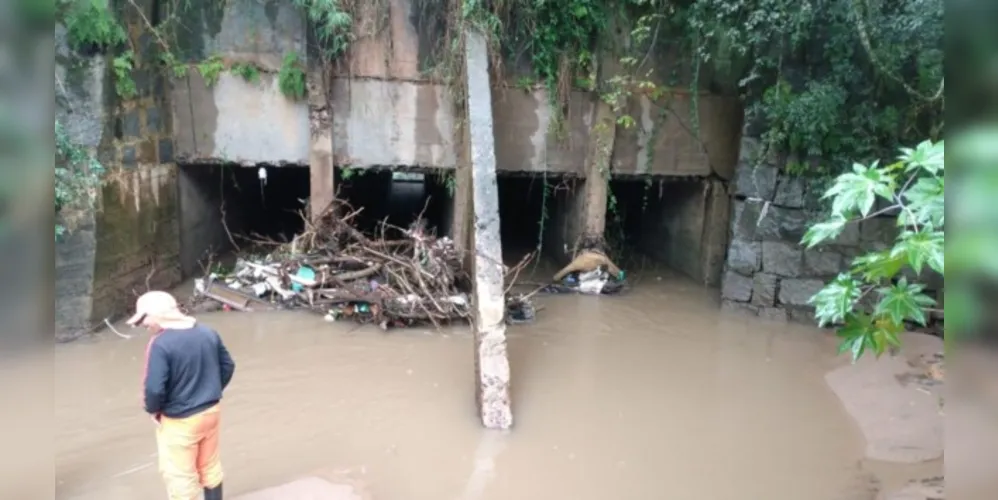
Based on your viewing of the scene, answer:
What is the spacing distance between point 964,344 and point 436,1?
8.64 meters

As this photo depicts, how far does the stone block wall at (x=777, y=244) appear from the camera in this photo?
8727 millimetres

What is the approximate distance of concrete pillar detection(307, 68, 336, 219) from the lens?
8.85 metres

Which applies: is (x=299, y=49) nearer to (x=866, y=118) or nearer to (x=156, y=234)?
(x=156, y=234)

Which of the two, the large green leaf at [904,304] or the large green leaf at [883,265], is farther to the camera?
the large green leaf at [904,304]

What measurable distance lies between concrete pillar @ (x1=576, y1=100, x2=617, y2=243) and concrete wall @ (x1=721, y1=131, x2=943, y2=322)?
1.81 meters

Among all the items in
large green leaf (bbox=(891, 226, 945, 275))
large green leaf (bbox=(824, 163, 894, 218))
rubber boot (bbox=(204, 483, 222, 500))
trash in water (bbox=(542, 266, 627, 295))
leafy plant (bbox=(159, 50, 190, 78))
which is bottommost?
rubber boot (bbox=(204, 483, 222, 500))

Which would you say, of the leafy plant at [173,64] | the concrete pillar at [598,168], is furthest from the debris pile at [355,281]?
the leafy plant at [173,64]

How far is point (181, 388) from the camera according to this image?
3889mm

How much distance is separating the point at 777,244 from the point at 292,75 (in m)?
6.80

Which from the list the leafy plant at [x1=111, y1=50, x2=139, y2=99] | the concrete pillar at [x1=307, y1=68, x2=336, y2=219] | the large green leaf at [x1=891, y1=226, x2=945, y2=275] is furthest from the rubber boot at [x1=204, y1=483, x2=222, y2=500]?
the leafy plant at [x1=111, y1=50, x2=139, y2=99]

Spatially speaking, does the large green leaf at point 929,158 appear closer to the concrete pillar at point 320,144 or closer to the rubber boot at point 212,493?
the rubber boot at point 212,493

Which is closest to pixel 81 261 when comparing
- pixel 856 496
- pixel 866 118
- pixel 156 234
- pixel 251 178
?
pixel 156 234

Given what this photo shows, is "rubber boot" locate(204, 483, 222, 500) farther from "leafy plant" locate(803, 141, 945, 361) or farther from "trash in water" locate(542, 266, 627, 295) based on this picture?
"trash in water" locate(542, 266, 627, 295)

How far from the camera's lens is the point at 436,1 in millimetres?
8883
